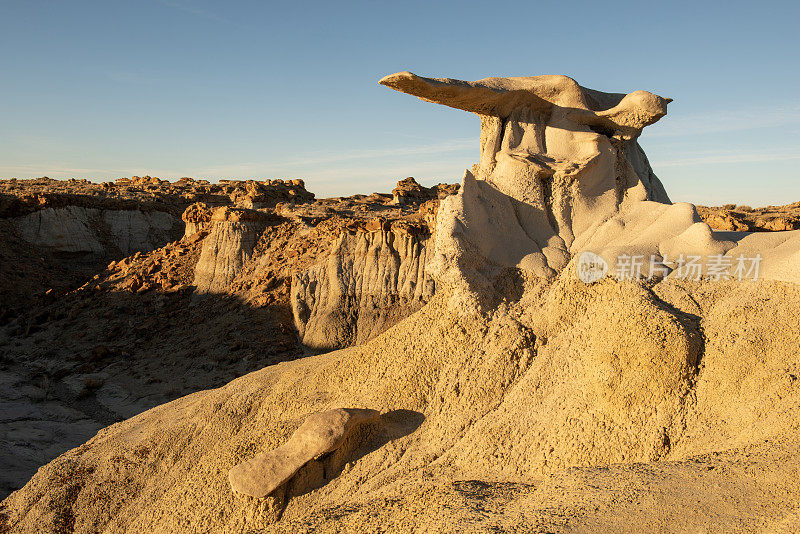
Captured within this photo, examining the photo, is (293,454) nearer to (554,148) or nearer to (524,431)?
(524,431)

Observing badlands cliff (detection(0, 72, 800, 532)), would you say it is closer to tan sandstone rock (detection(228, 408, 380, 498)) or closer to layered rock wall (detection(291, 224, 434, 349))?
tan sandstone rock (detection(228, 408, 380, 498))

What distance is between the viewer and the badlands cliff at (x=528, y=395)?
3.29m

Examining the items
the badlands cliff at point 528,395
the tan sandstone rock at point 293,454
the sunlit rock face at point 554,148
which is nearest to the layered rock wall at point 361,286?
the badlands cliff at point 528,395

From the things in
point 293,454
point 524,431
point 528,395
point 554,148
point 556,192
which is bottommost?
point 293,454

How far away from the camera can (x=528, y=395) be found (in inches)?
168

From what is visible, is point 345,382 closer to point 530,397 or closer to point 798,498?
point 530,397

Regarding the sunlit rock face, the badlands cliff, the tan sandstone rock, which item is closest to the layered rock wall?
the badlands cliff

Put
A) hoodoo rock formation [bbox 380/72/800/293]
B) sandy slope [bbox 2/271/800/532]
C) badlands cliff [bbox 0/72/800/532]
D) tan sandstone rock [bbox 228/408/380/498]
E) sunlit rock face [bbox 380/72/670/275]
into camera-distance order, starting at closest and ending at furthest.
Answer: sandy slope [bbox 2/271/800/532], badlands cliff [bbox 0/72/800/532], tan sandstone rock [bbox 228/408/380/498], hoodoo rock formation [bbox 380/72/800/293], sunlit rock face [bbox 380/72/670/275]

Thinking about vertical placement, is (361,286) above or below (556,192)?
below

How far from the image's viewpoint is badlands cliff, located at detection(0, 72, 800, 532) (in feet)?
10.8

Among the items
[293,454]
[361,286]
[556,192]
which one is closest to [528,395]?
[293,454]

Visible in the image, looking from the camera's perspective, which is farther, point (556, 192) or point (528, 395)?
point (556, 192)

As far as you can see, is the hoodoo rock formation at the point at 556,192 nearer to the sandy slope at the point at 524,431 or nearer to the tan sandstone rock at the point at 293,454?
the sandy slope at the point at 524,431

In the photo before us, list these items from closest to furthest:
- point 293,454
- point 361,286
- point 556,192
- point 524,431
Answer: point 524,431
point 293,454
point 556,192
point 361,286
